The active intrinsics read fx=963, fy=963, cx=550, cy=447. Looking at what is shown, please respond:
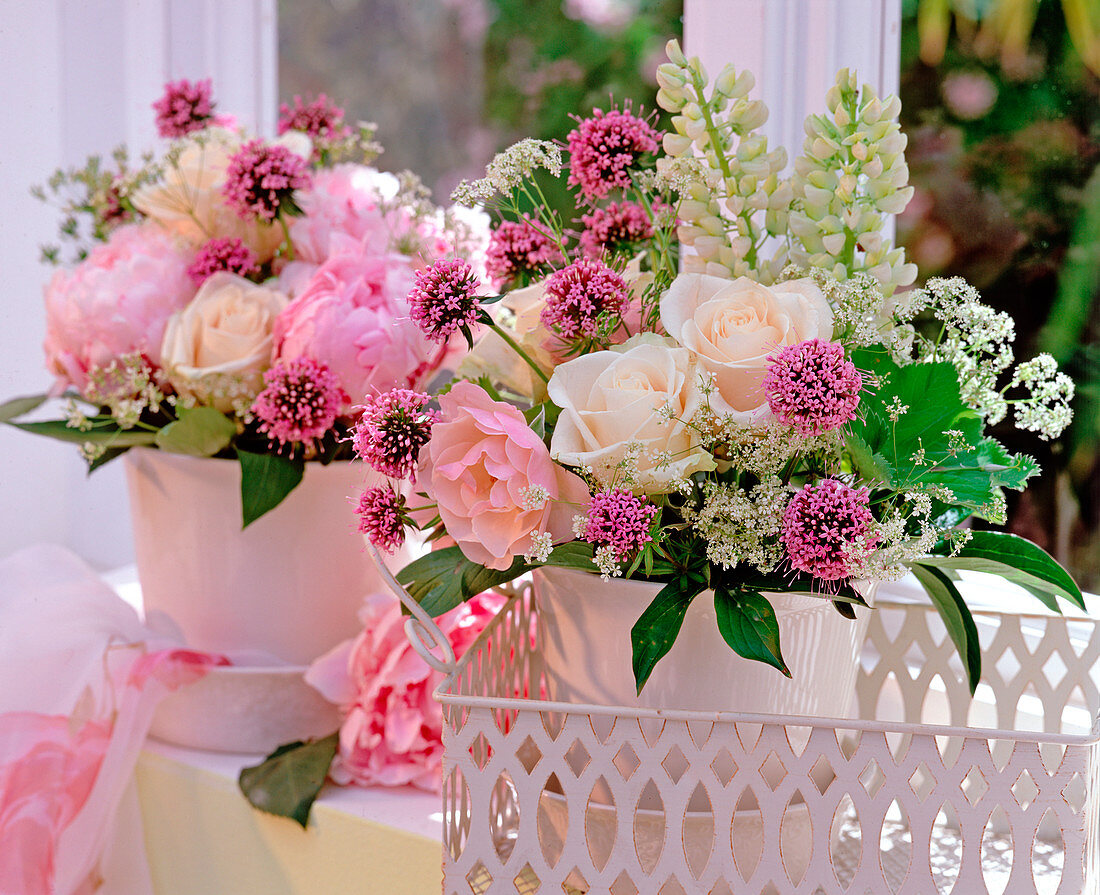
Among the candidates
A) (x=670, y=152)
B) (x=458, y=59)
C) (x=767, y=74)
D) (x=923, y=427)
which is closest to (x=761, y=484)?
(x=923, y=427)

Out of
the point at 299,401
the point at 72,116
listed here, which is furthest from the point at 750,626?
the point at 72,116

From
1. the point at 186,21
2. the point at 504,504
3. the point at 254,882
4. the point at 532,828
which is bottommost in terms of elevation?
the point at 254,882

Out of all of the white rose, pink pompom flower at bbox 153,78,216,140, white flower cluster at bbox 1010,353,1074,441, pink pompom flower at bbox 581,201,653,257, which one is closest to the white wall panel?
pink pompom flower at bbox 153,78,216,140

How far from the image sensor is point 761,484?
427 millimetres

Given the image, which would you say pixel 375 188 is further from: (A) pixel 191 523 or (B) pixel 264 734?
(B) pixel 264 734

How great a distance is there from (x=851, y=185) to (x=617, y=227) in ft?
0.49

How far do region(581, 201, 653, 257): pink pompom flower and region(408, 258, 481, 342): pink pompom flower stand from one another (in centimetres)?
15

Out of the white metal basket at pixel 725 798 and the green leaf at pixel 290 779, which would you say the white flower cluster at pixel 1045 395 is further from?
the green leaf at pixel 290 779

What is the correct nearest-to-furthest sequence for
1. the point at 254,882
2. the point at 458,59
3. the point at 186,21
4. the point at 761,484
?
1. the point at 761,484
2. the point at 254,882
3. the point at 458,59
4. the point at 186,21

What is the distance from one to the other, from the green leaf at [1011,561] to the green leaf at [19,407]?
2.26 ft

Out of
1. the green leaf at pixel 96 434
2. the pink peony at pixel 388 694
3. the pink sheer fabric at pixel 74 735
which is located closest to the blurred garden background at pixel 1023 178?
the pink peony at pixel 388 694

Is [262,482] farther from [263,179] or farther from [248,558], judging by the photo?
[263,179]

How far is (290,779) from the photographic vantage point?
722 millimetres

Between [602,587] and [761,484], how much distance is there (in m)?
0.10
